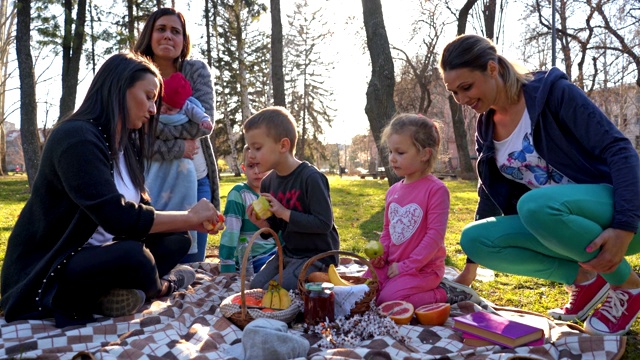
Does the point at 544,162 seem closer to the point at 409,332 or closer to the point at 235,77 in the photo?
the point at 409,332

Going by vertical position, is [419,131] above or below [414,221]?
above

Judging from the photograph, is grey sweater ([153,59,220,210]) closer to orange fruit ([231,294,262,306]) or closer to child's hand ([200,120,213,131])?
child's hand ([200,120,213,131])

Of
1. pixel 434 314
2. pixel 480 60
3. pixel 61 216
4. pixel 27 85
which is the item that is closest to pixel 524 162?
pixel 480 60

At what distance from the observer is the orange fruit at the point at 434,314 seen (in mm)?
2850

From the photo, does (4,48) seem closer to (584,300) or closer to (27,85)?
(27,85)

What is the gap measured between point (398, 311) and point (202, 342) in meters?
1.09

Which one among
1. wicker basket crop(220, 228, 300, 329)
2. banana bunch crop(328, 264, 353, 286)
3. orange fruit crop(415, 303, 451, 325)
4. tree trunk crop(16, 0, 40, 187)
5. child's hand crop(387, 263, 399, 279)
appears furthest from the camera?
tree trunk crop(16, 0, 40, 187)

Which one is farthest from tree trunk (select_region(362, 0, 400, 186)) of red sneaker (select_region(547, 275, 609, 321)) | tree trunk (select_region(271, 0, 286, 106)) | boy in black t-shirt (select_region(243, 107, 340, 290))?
red sneaker (select_region(547, 275, 609, 321))

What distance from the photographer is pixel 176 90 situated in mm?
4035

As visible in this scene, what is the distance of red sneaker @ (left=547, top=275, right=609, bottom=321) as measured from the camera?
116 inches

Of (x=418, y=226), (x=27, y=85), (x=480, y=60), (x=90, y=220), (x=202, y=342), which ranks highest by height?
(x=27, y=85)

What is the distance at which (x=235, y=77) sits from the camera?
23688mm

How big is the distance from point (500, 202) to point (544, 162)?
16.9 inches

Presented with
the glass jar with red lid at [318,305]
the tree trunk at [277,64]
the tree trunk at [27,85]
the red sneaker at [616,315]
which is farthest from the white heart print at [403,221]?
the tree trunk at [27,85]
